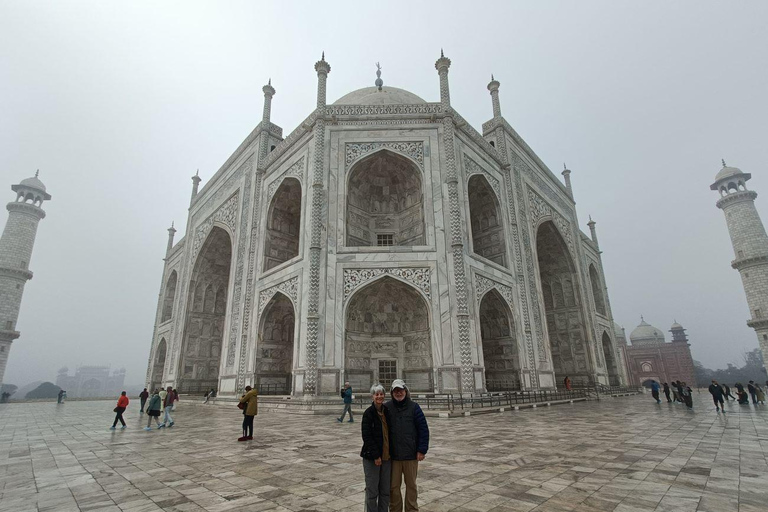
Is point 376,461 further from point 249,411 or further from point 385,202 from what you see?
point 385,202

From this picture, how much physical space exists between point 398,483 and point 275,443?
14.9ft

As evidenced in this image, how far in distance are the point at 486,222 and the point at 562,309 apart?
1068cm

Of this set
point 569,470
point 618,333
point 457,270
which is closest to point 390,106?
point 457,270

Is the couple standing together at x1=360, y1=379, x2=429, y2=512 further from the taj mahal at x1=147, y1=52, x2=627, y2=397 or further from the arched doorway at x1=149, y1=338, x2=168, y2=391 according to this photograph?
the arched doorway at x1=149, y1=338, x2=168, y2=391

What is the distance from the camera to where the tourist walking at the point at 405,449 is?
284cm

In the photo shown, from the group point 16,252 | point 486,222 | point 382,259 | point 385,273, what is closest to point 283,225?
point 382,259

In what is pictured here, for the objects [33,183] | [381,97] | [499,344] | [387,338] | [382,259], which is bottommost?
[499,344]

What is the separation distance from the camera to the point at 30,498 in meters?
3.73

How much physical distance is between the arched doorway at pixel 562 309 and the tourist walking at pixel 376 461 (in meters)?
24.8

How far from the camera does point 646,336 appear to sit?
54250 mm

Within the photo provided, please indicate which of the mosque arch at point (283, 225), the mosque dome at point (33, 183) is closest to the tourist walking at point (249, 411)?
the mosque arch at point (283, 225)

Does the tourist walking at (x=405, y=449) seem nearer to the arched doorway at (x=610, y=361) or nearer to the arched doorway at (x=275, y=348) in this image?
the arched doorway at (x=275, y=348)

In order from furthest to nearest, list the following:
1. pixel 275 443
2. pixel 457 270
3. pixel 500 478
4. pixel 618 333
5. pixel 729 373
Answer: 1. pixel 729 373
2. pixel 618 333
3. pixel 457 270
4. pixel 275 443
5. pixel 500 478

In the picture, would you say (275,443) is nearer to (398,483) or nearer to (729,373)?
(398,483)
